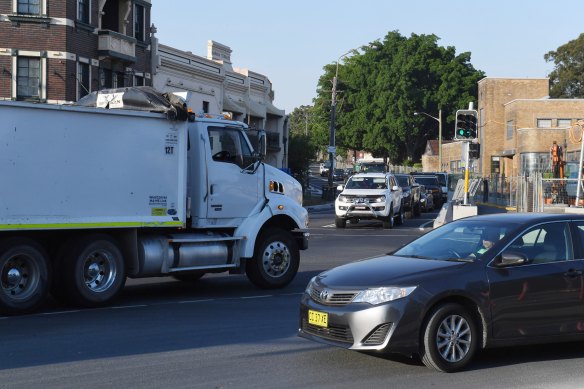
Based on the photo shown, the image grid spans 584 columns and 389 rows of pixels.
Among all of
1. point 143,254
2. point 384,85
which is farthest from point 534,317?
point 384,85

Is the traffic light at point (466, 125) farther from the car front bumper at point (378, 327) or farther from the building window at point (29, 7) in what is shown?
the building window at point (29, 7)

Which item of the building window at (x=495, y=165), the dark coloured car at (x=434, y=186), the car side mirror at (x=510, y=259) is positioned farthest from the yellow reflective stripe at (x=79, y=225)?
the building window at (x=495, y=165)

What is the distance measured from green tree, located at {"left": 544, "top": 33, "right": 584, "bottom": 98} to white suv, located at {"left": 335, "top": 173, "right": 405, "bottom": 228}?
70.4 meters

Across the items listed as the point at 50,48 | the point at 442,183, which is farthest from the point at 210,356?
the point at 442,183

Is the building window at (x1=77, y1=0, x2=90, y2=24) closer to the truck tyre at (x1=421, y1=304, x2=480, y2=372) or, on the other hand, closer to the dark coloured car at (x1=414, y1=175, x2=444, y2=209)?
the dark coloured car at (x1=414, y1=175, x2=444, y2=209)

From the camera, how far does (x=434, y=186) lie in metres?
46.8

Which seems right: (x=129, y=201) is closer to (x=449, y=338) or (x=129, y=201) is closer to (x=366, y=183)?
(x=449, y=338)

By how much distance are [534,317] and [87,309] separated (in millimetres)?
6207

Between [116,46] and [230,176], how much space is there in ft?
79.5

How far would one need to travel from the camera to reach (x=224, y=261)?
43.7 feet

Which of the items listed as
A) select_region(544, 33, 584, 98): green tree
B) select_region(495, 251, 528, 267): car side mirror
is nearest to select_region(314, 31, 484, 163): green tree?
select_region(544, 33, 584, 98): green tree

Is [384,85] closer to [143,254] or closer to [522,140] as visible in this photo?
[522,140]

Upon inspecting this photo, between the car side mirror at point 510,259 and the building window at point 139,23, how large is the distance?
108 ft

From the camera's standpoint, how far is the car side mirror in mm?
8148
